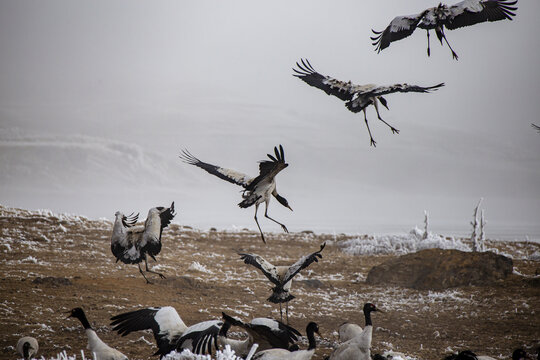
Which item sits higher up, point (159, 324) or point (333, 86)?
point (333, 86)

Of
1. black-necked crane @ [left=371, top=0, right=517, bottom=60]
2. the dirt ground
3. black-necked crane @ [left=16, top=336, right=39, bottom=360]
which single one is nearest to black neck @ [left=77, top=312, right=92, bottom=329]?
black-necked crane @ [left=16, top=336, right=39, bottom=360]

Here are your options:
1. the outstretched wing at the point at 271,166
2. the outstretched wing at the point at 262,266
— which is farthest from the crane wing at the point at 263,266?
the outstretched wing at the point at 271,166

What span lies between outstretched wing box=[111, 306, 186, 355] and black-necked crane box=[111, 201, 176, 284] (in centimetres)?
268

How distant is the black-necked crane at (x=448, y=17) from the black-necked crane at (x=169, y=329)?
552 cm

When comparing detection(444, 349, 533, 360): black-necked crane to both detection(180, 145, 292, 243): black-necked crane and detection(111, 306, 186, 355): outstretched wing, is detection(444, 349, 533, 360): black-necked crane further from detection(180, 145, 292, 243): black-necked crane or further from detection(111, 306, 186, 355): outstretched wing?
detection(111, 306, 186, 355): outstretched wing

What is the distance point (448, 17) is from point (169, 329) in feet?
20.8

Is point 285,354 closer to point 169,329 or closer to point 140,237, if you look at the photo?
point 169,329

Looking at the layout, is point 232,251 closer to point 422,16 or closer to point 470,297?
point 470,297

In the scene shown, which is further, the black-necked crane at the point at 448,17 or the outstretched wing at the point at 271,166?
the black-necked crane at the point at 448,17

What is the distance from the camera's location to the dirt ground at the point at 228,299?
9.16 metres

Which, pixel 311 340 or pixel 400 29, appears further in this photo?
pixel 400 29

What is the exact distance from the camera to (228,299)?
40.8 feet

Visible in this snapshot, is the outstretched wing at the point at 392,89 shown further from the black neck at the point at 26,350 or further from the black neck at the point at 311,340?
the black neck at the point at 26,350

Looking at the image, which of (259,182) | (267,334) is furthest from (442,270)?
(267,334)
